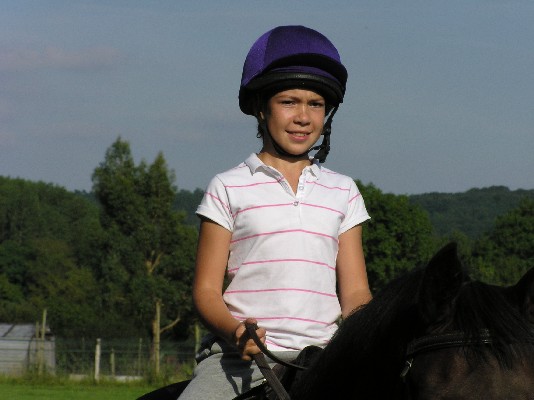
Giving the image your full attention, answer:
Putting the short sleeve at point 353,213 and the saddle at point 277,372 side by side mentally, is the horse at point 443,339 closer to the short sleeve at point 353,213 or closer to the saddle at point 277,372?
the saddle at point 277,372

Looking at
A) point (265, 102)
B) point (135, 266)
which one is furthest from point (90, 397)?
point (135, 266)

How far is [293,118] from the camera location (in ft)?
13.1

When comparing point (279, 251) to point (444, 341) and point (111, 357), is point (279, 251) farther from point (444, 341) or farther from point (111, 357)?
point (111, 357)

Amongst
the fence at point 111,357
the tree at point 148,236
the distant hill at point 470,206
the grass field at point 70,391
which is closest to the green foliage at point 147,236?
the tree at point 148,236

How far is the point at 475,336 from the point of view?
9.00 ft

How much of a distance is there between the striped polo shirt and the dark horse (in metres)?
0.62

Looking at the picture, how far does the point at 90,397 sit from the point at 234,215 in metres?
19.3

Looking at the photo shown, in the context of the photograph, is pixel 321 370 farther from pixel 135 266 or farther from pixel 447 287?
pixel 135 266

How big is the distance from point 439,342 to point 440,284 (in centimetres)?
16

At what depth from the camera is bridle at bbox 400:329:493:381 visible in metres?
2.74

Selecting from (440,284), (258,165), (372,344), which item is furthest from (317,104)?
(440,284)

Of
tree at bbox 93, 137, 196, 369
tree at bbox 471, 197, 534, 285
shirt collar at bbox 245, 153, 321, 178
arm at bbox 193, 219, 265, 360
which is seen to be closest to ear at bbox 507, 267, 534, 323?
arm at bbox 193, 219, 265, 360

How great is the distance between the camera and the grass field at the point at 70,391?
2211 centimetres

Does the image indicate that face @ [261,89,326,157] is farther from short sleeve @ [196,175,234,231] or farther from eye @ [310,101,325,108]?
short sleeve @ [196,175,234,231]
